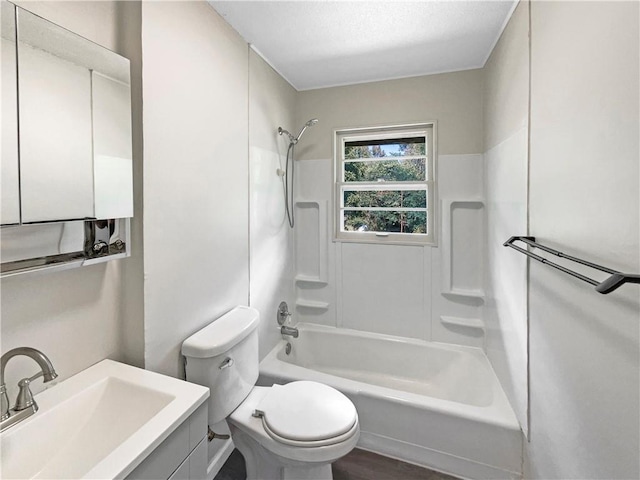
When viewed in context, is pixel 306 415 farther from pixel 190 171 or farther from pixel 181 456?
pixel 190 171

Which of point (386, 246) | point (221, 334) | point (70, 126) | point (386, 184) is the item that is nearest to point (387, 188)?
point (386, 184)

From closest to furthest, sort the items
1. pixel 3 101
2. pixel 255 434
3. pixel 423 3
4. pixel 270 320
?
pixel 3 101 → pixel 255 434 → pixel 423 3 → pixel 270 320

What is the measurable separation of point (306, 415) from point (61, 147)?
4.50ft

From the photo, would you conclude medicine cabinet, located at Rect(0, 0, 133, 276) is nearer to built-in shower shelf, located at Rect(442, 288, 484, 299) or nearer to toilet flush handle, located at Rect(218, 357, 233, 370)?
toilet flush handle, located at Rect(218, 357, 233, 370)

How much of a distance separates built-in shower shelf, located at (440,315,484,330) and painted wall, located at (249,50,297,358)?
122cm

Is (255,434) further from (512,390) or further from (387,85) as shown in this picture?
(387,85)

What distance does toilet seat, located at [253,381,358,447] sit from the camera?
1288 mm

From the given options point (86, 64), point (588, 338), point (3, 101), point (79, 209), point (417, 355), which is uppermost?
point (86, 64)

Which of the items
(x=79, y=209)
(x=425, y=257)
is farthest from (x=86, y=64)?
(x=425, y=257)

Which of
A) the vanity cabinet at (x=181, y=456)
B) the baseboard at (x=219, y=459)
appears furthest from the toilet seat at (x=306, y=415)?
the baseboard at (x=219, y=459)

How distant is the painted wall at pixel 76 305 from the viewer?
3.07 ft

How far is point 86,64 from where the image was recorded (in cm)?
99

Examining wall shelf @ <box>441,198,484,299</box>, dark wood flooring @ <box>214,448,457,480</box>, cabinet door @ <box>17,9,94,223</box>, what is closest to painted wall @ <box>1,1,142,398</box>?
cabinet door @ <box>17,9,94,223</box>

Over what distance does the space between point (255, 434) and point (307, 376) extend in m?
0.54
